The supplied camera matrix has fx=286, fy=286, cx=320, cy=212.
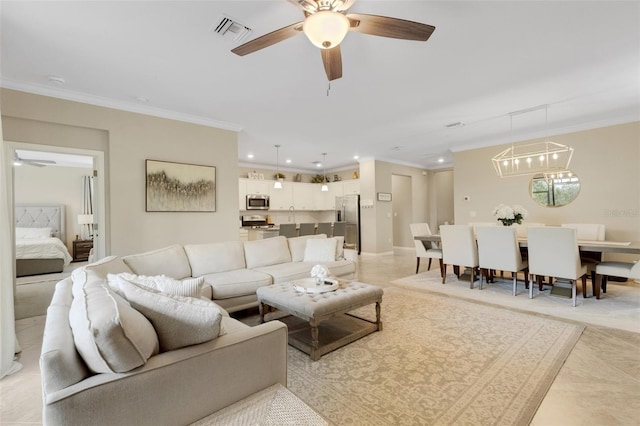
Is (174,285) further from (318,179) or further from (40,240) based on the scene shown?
(318,179)

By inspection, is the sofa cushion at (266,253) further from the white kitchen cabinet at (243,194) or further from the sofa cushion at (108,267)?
the white kitchen cabinet at (243,194)

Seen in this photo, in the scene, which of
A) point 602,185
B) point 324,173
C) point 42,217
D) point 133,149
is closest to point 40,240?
point 42,217

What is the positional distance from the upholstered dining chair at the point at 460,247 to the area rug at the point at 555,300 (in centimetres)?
30

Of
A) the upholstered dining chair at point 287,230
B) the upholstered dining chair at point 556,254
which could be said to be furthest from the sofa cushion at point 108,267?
the upholstered dining chair at point 556,254

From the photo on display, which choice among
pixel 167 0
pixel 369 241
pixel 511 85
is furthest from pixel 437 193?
pixel 167 0

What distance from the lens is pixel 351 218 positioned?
8.11 m

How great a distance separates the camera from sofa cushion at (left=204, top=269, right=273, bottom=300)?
2.95m

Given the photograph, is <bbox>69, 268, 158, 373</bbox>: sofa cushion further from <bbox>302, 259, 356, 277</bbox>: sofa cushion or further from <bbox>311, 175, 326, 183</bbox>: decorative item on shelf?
<bbox>311, 175, 326, 183</bbox>: decorative item on shelf

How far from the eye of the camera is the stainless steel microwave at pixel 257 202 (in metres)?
7.51

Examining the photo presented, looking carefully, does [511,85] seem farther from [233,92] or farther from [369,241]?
[369,241]

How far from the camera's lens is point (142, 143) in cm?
405

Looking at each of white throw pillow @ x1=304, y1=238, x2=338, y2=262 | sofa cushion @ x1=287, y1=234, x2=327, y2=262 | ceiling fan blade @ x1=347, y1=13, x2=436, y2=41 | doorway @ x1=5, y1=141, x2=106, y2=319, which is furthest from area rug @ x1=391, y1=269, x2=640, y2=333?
doorway @ x1=5, y1=141, x2=106, y2=319

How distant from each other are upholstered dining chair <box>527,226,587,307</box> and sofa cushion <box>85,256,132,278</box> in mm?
4630

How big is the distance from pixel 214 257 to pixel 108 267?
116 cm
